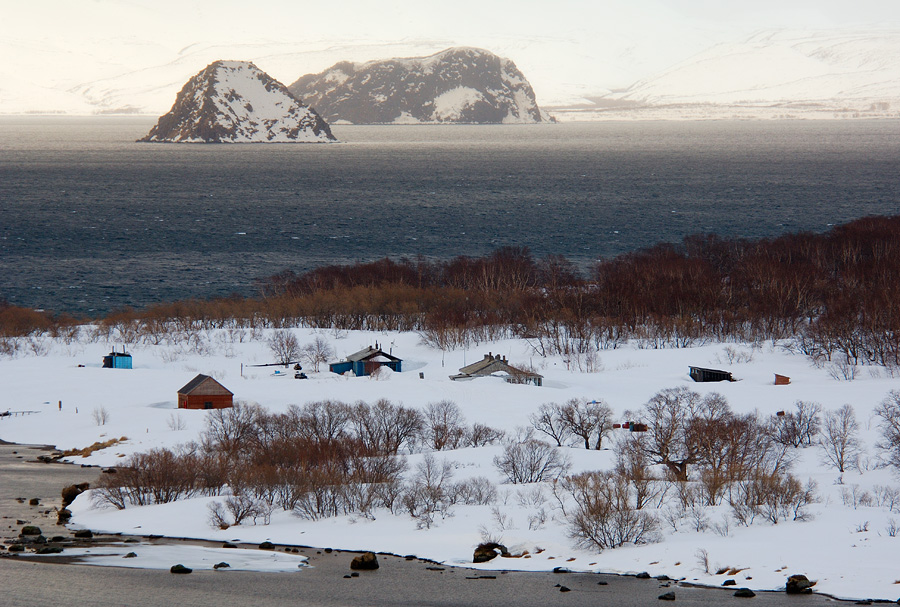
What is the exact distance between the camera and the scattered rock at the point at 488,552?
3012cm

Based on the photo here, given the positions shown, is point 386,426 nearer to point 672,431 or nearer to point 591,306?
point 672,431

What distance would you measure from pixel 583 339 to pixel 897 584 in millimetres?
40175

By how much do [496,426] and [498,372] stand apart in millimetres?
9362

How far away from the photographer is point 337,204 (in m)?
150

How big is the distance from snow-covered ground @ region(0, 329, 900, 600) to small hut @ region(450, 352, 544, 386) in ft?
3.17

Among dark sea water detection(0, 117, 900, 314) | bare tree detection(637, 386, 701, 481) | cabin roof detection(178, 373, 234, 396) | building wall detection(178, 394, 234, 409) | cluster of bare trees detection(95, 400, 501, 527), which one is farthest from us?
dark sea water detection(0, 117, 900, 314)

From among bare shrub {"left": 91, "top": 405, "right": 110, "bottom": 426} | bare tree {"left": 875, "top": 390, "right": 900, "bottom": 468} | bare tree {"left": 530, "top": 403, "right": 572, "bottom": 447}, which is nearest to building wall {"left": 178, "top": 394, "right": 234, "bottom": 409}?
bare shrub {"left": 91, "top": 405, "right": 110, "bottom": 426}

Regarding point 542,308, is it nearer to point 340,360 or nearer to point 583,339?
point 583,339

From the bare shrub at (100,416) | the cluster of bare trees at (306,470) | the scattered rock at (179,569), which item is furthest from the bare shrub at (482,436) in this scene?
the scattered rock at (179,569)

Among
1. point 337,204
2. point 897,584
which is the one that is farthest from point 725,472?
point 337,204

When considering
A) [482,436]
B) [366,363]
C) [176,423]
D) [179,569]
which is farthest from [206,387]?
[179,569]

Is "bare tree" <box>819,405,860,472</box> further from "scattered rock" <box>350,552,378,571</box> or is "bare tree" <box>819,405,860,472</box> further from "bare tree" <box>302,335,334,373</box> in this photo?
"bare tree" <box>302,335,334,373</box>

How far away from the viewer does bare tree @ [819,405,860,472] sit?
132ft

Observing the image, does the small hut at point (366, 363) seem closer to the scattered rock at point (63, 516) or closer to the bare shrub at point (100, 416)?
the bare shrub at point (100, 416)
